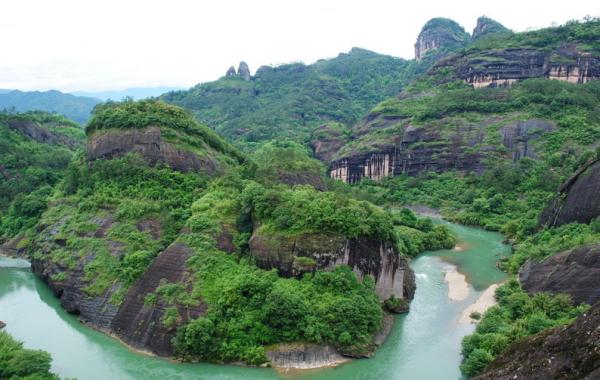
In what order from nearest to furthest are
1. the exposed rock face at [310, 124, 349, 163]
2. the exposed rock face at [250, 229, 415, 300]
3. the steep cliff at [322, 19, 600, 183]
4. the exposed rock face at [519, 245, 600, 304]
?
1. the exposed rock face at [519, 245, 600, 304]
2. the exposed rock face at [250, 229, 415, 300]
3. the steep cliff at [322, 19, 600, 183]
4. the exposed rock face at [310, 124, 349, 163]

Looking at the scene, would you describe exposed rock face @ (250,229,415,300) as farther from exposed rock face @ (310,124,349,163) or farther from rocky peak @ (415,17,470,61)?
rocky peak @ (415,17,470,61)

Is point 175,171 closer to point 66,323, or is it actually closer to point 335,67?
point 66,323

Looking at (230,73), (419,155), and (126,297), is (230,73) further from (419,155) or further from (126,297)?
(126,297)

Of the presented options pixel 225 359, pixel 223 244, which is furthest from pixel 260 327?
pixel 223 244

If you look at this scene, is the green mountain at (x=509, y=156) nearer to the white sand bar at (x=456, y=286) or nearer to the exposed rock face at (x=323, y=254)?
the white sand bar at (x=456, y=286)

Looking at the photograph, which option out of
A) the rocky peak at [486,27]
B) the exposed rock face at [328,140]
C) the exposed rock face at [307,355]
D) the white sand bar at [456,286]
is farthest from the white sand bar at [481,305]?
the rocky peak at [486,27]

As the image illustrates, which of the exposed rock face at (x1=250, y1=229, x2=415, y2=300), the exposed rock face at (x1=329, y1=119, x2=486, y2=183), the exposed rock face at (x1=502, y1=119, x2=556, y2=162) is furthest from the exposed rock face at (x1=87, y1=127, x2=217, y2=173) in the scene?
the exposed rock face at (x1=502, y1=119, x2=556, y2=162)

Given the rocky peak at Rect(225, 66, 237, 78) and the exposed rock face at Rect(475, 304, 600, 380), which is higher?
the rocky peak at Rect(225, 66, 237, 78)

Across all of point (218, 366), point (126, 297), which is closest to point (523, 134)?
point (126, 297)
